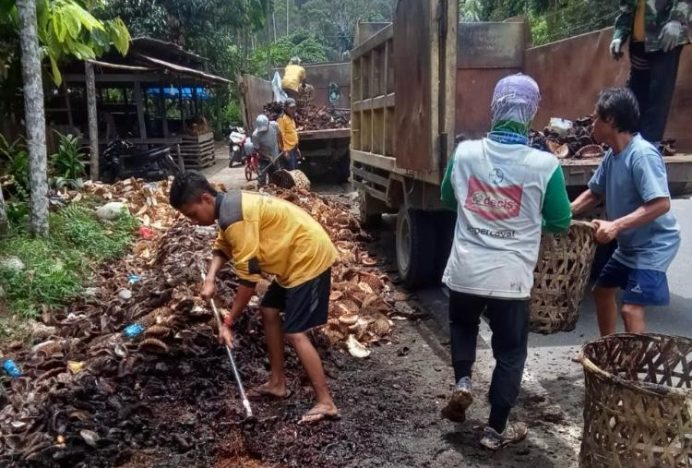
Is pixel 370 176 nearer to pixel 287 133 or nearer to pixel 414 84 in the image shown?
pixel 414 84

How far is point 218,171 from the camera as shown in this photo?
1603cm

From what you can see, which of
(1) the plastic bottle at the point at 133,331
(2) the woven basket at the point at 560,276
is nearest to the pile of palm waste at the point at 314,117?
(1) the plastic bottle at the point at 133,331

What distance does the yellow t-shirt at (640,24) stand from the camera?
429 cm

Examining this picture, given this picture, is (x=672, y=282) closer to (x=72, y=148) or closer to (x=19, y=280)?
(x=19, y=280)

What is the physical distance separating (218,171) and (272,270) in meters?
13.2

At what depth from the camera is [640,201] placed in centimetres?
306

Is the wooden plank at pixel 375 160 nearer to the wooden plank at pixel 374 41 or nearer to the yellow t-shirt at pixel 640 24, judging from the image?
the wooden plank at pixel 374 41

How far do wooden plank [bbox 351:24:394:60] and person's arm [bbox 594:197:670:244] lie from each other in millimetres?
3243

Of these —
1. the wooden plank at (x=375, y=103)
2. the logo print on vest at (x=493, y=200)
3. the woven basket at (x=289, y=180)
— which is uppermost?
the wooden plank at (x=375, y=103)

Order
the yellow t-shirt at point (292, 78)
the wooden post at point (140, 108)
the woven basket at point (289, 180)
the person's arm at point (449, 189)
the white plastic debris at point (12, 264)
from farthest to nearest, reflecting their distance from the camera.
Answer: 1. the wooden post at point (140, 108)
2. the yellow t-shirt at point (292, 78)
3. the woven basket at point (289, 180)
4. the white plastic debris at point (12, 264)
5. the person's arm at point (449, 189)

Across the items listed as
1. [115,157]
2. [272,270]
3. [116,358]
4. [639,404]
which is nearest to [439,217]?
[272,270]

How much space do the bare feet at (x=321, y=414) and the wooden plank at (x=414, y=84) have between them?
6.09ft

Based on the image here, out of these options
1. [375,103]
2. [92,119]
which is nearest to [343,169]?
[92,119]

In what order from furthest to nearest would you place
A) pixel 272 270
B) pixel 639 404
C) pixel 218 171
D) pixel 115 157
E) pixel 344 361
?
pixel 218 171
pixel 115 157
pixel 344 361
pixel 272 270
pixel 639 404
